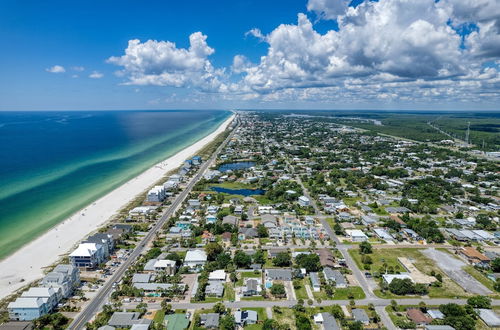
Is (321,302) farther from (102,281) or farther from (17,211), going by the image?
(17,211)

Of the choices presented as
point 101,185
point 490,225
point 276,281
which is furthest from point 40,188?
point 490,225

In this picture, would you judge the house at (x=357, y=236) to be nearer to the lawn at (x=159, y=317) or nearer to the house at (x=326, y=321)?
the house at (x=326, y=321)

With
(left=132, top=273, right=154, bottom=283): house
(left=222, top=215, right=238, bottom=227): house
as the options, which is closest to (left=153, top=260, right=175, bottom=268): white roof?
(left=132, top=273, right=154, bottom=283): house

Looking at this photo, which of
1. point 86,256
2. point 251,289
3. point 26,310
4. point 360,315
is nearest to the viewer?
point 26,310

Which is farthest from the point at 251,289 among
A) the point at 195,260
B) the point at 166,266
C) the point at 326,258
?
the point at 326,258

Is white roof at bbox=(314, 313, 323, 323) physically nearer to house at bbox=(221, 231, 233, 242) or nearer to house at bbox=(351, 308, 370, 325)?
house at bbox=(351, 308, 370, 325)

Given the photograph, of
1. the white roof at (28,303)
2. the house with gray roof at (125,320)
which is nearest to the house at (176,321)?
the house with gray roof at (125,320)

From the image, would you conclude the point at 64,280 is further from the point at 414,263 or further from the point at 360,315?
the point at 414,263

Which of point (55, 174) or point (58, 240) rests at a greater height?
point (55, 174)

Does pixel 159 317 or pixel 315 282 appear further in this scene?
pixel 315 282
